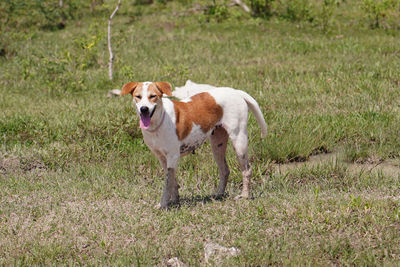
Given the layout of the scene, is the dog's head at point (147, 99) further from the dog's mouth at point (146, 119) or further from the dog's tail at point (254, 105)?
the dog's tail at point (254, 105)

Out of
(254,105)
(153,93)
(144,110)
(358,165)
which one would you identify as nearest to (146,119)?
(144,110)

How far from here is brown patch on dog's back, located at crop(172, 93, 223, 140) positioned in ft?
18.8

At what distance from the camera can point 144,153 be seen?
7.80 metres

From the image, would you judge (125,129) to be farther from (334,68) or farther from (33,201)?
(334,68)

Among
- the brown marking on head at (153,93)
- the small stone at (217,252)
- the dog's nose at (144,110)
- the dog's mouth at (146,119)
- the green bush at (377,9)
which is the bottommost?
the small stone at (217,252)

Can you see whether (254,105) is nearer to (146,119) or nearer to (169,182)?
(169,182)

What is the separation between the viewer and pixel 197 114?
5.84 meters

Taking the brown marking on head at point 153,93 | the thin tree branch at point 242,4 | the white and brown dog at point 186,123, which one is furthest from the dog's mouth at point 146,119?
the thin tree branch at point 242,4

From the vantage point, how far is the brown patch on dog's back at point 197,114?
5.73 meters

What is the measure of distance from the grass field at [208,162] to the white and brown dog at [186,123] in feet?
1.35

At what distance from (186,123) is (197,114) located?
0.16 meters

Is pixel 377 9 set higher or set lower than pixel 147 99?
lower

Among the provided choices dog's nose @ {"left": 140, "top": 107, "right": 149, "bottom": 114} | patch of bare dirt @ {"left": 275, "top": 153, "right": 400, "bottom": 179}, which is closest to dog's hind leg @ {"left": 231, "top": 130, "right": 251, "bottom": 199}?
patch of bare dirt @ {"left": 275, "top": 153, "right": 400, "bottom": 179}

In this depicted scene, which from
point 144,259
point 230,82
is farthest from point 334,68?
point 144,259
